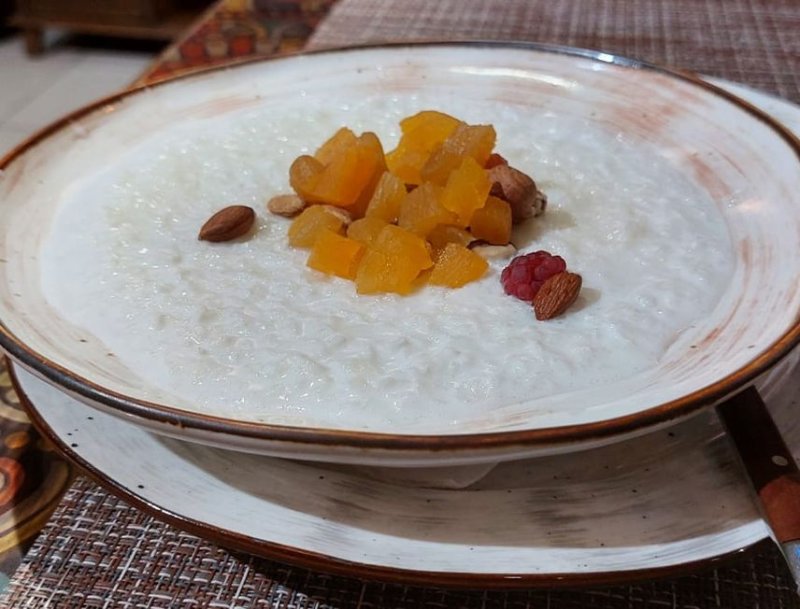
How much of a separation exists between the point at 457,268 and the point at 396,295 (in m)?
0.07

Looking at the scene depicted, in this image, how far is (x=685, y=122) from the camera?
1.09 meters

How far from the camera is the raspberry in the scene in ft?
2.71

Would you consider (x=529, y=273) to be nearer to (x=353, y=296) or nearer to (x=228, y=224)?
(x=353, y=296)

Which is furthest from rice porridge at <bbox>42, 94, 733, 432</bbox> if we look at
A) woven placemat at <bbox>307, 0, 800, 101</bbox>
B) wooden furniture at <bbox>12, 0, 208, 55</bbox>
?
wooden furniture at <bbox>12, 0, 208, 55</bbox>

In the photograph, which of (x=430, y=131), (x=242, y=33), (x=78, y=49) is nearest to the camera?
(x=430, y=131)

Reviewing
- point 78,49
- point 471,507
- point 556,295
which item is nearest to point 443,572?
point 471,507

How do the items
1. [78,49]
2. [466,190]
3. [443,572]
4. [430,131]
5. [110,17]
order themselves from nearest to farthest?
[443,572] → [466,190] → [430,131] → [110,17] → [78,49]

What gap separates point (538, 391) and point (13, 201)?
0.64m

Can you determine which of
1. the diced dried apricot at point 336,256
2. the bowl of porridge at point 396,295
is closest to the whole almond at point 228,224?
the bowl of porridge at point 396,295

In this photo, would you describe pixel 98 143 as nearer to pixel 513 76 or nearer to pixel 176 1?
pixel 513 76

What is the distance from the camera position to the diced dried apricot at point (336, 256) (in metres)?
0.88

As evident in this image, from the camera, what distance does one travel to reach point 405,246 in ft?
2.84

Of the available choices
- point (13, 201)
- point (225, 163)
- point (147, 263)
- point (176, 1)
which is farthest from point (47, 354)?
point (176, 1)

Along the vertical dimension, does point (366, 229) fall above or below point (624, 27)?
above
